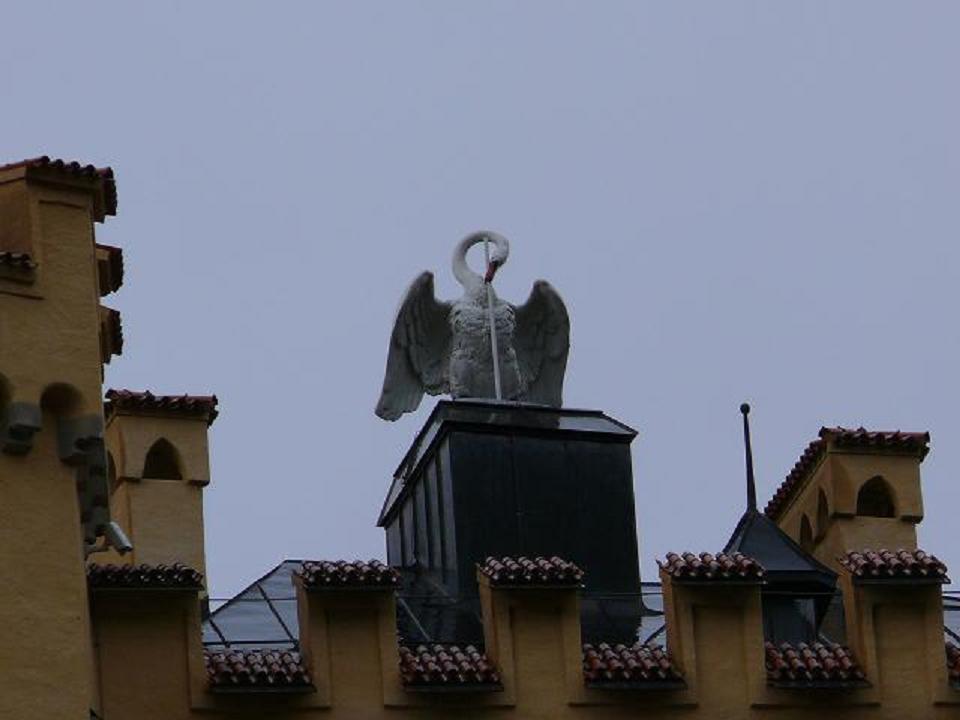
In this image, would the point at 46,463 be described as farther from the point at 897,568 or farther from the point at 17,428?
the point at 897,568

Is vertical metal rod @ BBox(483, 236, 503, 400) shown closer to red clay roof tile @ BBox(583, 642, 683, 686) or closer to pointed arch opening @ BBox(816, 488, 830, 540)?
pointed arch opening @ BBox(816, 488, 830, 540)

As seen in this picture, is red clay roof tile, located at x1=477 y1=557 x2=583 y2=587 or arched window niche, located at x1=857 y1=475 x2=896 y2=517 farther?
arched window niche, located at x1=857 y1=475 x2=896 y2=517

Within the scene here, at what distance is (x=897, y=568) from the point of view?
4044 cm

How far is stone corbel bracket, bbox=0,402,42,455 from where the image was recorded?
3688cm

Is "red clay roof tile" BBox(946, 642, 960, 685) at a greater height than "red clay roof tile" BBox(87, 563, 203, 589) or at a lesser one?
lesser

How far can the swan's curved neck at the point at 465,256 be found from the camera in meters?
47.3

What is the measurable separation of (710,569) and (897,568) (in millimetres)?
1765

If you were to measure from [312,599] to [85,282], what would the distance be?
359 centimetres

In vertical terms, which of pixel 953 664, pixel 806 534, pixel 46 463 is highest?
pixel 806 534

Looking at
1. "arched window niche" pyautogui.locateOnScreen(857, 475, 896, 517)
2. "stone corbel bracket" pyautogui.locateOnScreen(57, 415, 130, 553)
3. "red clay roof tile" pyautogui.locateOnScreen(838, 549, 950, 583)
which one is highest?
"arched window niche" pyautogui.locateOnScreen(857, 475, 896, 517)

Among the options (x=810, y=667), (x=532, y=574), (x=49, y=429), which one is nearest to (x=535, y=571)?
(x=532, y=574)

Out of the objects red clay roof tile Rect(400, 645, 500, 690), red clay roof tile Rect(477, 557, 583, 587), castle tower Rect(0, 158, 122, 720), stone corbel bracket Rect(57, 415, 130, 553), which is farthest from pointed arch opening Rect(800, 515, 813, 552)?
stone corbel bracket Rect(57, 415, 130, 553)

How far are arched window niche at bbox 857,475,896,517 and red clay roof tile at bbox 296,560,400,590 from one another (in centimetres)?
841

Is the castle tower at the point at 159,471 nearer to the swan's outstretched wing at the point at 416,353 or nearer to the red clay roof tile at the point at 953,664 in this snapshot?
the swan's outstretched wing at the point at 416,353
